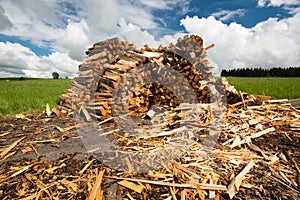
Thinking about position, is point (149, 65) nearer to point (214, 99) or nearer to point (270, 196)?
point (214, 99)

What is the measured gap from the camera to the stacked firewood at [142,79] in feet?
15.6

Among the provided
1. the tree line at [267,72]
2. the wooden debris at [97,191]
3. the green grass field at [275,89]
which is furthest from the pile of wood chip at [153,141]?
the tree line at [267,72]

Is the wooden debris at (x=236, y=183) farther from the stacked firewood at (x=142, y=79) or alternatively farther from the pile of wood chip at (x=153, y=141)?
the stacked firewood at (x=142, y=79)

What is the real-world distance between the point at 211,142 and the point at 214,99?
6.28 ft

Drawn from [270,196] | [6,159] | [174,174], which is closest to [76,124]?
[6,159]

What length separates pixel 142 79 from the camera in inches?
199

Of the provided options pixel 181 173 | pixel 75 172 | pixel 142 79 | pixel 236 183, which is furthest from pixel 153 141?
pixel 142 79

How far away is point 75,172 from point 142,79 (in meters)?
3.00

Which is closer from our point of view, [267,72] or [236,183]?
[236,183]

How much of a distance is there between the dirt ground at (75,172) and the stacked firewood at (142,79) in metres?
1.31

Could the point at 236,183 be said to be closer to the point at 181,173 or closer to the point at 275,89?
the point at 181,173

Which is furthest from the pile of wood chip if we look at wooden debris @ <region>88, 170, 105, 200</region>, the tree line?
the tree line

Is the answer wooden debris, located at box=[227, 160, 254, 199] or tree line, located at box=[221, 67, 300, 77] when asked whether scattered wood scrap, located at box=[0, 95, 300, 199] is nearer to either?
wooden debris, located at box=[227, 160, 254, 199]

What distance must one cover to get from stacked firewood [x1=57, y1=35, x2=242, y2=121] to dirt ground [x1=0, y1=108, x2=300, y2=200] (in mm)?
1314
